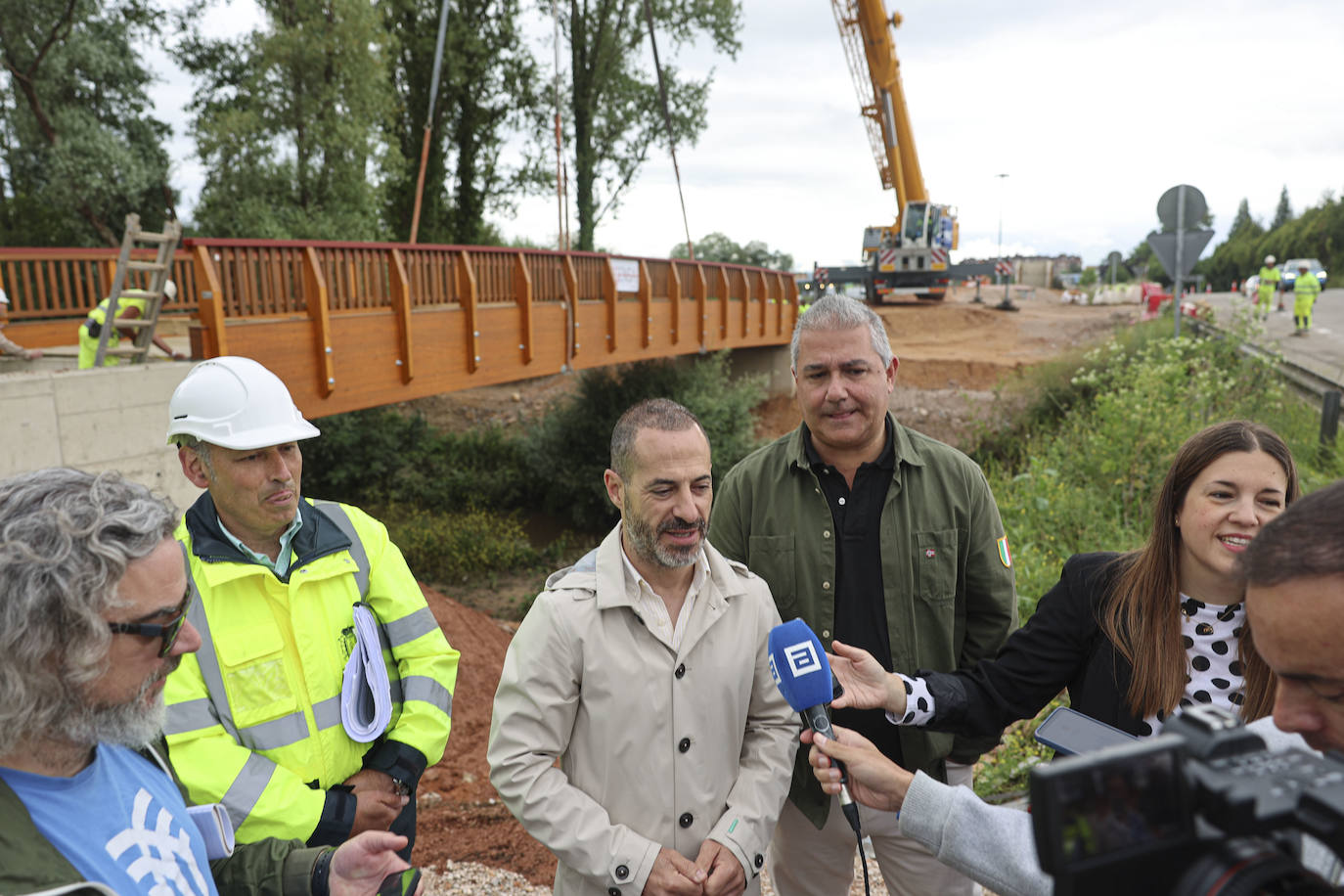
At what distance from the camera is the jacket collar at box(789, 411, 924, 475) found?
9.61 ft

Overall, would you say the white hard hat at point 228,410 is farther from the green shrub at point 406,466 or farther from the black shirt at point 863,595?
the green shrub at point 406,466

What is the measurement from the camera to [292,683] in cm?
231

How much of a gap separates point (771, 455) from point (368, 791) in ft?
5.65

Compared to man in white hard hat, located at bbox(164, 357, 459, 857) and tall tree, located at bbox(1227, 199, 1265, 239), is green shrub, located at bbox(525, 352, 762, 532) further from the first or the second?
tall tree, located at bbox(1227, 199, 1265, 239)

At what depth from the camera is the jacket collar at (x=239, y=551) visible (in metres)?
→ 2.28

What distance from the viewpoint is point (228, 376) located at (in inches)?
99.4

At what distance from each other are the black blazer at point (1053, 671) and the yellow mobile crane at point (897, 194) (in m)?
22.3

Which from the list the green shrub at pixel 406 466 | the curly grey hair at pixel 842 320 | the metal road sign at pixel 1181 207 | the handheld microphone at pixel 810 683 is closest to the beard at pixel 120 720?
the handheld microphone at pixel 810 683

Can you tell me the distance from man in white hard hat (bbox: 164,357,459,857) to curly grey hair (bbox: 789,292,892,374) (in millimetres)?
1605

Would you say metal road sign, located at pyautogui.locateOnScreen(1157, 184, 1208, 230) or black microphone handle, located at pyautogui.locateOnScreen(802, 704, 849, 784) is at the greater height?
metal road sign, located at pyautogui.locateOnScreen(1157, 184, 1208, 230)

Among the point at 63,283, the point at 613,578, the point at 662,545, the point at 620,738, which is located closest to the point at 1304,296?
the point at 662,545

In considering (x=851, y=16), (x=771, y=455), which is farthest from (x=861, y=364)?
(x=851, y=16)

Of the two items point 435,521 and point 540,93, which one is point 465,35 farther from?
point 435,521

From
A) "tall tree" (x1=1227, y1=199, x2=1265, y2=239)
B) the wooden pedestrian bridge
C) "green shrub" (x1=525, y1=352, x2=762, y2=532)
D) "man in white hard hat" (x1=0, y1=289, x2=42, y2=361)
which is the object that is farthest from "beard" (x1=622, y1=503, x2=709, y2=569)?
"tall tree" (x1=1227, y1=199, x2=1265, y2=239)
